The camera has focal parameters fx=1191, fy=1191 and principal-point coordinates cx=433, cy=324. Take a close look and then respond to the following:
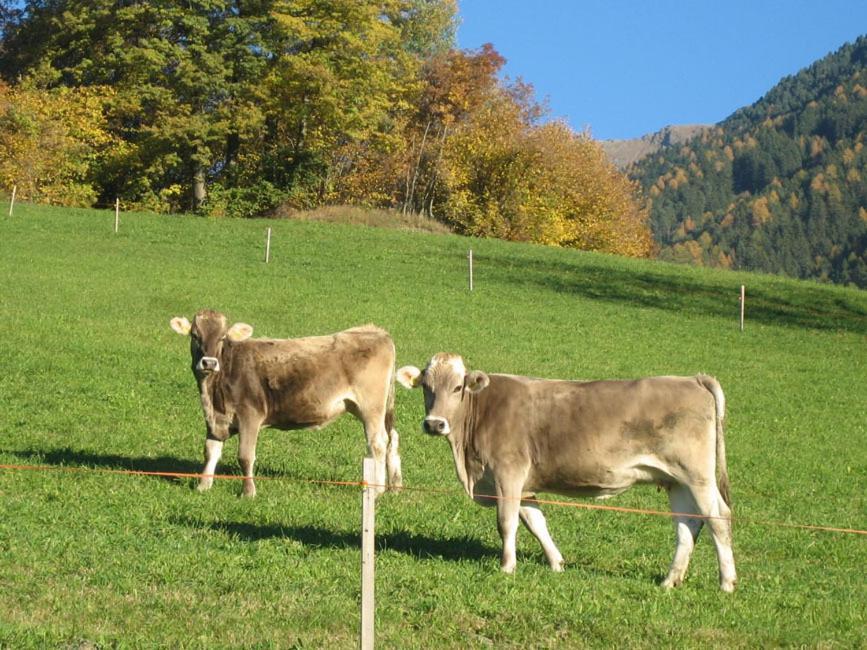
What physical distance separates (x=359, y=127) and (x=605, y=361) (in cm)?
3661

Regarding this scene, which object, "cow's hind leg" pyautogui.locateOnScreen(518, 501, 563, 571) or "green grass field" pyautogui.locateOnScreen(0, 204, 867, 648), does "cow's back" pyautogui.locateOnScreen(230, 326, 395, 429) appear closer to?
"green grass field" pyautogui.locateOnScreen(0, 204, 867, 648)

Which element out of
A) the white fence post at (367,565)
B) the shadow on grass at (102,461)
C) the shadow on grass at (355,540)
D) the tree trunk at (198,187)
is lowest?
the shadow on grass at (102,461)

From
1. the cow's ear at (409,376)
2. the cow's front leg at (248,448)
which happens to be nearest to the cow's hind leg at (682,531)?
the cow's ear at (409,376)

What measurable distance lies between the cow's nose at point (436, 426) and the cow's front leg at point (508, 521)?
799 mm

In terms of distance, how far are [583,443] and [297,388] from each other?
184 inches

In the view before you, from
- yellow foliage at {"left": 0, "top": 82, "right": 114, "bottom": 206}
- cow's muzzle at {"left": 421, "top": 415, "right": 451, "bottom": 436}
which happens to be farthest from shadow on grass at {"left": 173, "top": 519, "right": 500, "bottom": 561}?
yellow foliage at {"left": 0, "top": 82, "right": 114, "bottom": 206}

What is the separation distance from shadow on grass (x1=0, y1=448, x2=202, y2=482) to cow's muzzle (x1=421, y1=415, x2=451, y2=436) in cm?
564

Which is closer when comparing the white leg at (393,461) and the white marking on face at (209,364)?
the white marking on face at (209,364)

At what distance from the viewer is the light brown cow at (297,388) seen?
1439 centimetres

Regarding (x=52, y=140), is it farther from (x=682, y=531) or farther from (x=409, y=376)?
(x=682, y=531)

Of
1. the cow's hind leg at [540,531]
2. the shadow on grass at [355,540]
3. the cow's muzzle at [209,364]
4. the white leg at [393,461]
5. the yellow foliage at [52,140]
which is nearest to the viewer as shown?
the cow's hind leg at [540,531]

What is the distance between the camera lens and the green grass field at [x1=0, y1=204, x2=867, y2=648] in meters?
8.92

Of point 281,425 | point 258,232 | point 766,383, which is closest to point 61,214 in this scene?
point 258,232

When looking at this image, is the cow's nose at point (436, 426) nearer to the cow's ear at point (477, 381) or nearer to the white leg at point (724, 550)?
the cow's ear at point (477, 381)
